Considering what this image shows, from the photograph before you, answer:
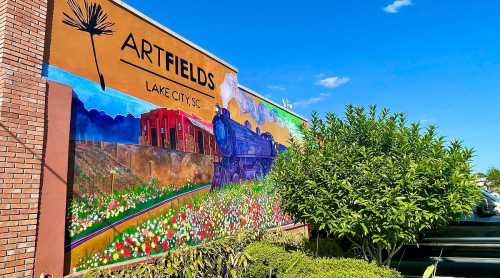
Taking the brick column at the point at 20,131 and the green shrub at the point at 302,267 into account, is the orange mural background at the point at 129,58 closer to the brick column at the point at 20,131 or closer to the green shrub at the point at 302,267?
the brick column at the point at 20,131

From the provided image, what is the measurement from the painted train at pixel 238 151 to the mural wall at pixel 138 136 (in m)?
0.06

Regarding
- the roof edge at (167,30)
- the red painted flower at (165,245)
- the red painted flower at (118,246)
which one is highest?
the roof edge at (167,30)

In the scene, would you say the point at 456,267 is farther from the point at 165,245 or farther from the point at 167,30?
the point at 167,30

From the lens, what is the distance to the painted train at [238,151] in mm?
10492

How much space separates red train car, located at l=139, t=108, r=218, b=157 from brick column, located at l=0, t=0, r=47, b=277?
232 centimetres

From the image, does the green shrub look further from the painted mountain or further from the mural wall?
the painted mountain

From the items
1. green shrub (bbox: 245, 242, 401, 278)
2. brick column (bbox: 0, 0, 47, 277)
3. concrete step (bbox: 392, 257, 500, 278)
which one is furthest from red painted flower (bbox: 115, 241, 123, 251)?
concrete step (bbox: 392, 257, 500, 278)

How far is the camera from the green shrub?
17.2 ft

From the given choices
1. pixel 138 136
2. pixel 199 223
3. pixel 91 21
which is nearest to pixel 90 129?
pixel 138 136

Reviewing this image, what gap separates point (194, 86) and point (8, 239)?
567 centimetres

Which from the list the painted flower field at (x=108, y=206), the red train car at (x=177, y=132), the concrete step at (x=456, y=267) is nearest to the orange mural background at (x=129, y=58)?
the red train car at (x=177, y=132)

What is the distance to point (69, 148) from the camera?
6.02 m

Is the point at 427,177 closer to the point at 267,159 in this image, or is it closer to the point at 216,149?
the point at 216,149

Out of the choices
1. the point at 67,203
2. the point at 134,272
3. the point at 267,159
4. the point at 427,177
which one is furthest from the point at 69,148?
the point at 267,159
